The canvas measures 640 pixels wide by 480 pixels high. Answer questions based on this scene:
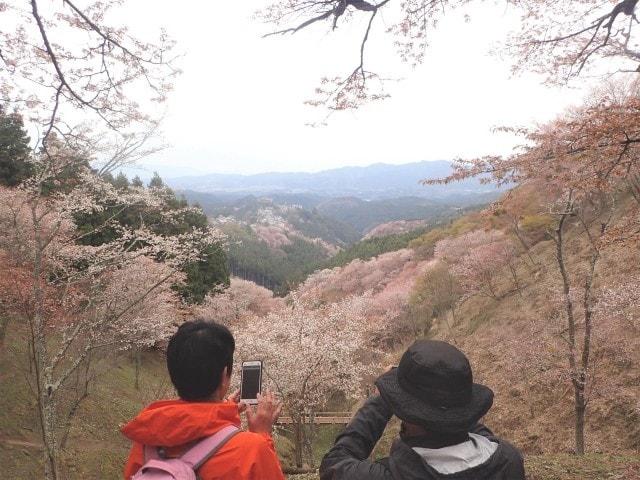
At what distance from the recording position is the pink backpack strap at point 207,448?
139cm

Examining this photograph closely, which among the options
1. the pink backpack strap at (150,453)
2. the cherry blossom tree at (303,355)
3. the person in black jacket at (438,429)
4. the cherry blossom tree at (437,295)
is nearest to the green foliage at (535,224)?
the cherry blossom tree at (437,295)

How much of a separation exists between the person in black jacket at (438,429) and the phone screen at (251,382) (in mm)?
595

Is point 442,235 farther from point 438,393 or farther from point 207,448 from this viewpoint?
point 207,448

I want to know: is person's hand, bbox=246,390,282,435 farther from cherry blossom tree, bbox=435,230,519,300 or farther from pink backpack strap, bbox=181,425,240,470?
cherry blossom tree, bbox=435,230,519,300

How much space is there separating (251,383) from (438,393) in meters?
0.96

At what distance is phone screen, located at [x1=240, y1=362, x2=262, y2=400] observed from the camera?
6.63ft

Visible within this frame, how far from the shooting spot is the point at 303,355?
13672 mm

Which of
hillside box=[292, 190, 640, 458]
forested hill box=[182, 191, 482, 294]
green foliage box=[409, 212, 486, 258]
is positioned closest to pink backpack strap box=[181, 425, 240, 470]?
hillside box=[292, 190, 640, 458]

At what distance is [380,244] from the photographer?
53594 millimetres

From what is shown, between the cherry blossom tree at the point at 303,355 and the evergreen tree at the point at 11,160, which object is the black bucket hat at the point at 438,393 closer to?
the cherry blossom tree at the point at 303,355

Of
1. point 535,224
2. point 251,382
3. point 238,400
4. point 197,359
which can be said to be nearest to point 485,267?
point 535,224

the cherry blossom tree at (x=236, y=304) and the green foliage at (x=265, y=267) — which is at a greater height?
the cherry blossom tree at (x=236, y=304)

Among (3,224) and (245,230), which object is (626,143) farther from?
(245,230)

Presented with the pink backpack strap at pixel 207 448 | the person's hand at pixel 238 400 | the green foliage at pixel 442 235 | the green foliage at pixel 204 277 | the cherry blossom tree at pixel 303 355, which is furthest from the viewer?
the green foliage at pixel 442 235
